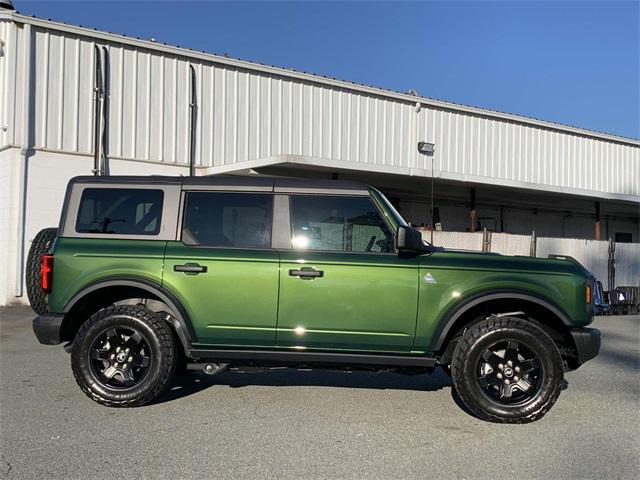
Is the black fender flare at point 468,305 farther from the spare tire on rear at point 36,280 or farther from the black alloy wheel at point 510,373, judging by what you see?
the spare tire on rear at point 36,280

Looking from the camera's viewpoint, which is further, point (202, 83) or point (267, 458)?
point (202, 83)

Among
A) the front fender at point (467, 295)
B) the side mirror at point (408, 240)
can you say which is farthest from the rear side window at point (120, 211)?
the front fender at point (467, 295)

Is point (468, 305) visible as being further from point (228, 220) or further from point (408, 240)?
point (228, 220)

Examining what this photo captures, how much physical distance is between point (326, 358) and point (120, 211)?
7.72 ft

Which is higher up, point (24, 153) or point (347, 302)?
point (24, 153)

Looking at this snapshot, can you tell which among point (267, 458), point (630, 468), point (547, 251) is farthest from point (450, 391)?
point (547, 251)

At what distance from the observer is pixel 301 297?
4.82 m

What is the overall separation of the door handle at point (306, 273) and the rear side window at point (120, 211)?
4.46 ft

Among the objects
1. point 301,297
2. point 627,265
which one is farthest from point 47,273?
point 627,265

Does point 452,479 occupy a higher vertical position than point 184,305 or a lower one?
lower

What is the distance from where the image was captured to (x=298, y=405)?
5.18m

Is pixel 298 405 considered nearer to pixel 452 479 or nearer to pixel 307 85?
pixel 452 479

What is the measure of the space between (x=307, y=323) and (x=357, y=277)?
59 cm

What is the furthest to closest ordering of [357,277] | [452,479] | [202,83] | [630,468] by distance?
1. [202,83]
2. [357,277]
3. [630,468]
4. [452,479]
